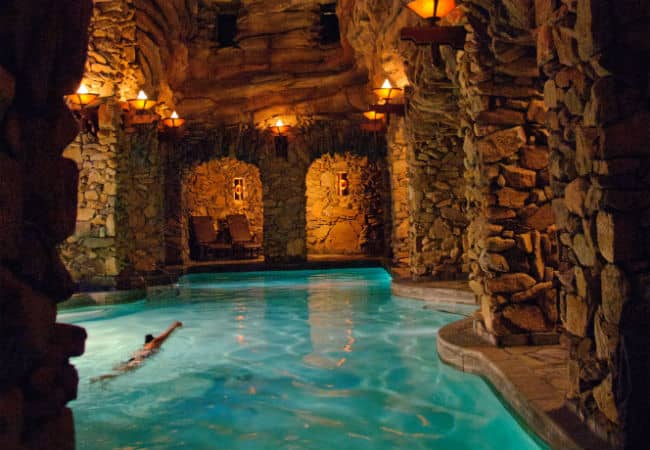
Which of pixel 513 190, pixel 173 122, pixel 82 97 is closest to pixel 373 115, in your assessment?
pixel 173 122

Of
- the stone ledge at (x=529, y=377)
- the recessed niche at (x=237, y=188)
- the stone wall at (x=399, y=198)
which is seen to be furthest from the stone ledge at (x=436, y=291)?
the recessed niche at (x=237, y=188)

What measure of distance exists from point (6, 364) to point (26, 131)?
71cm

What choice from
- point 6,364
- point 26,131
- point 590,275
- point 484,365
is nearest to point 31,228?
point 26,131

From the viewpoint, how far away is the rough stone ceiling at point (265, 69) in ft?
56.1

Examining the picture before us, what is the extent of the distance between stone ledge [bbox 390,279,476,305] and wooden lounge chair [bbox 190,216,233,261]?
9.40 m

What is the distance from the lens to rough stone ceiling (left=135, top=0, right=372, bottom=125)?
17.1 metres

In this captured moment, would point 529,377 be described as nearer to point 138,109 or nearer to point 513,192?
point 513,192

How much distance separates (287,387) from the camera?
5379mm

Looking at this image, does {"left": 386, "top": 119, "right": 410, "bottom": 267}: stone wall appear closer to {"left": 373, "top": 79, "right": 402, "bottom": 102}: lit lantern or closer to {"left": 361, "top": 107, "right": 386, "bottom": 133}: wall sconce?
{"left": 361, "top": 107, "right": 386, "bottom": 133}: wall sconce

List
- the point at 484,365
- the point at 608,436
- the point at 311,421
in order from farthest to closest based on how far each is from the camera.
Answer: the point at 484,365 < the point at 311,421 < the point at 608,436

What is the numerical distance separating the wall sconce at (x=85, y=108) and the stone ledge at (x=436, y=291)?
6.38 metres

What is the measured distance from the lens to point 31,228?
176 centimetres

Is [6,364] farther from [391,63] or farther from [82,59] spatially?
[391,63]

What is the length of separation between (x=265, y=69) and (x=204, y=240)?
5.86 metres
